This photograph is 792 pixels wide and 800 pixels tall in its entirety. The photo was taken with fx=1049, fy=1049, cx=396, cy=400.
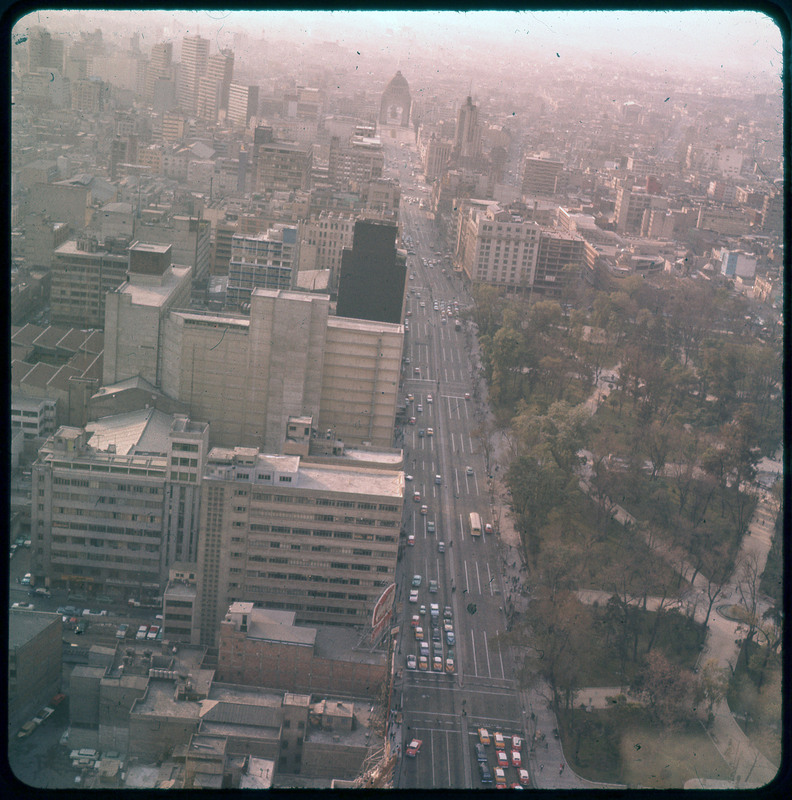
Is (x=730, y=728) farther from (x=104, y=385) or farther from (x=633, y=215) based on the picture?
(x=633, y=215)

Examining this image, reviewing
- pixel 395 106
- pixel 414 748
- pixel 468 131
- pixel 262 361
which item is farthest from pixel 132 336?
pixel 395 106

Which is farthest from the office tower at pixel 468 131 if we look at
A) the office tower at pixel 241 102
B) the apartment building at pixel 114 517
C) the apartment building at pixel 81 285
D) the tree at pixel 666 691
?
the tree at pixel 666 691

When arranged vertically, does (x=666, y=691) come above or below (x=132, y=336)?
below

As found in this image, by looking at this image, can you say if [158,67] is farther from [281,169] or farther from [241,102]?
[281,169]

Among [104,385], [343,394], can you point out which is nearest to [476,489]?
[343,394]

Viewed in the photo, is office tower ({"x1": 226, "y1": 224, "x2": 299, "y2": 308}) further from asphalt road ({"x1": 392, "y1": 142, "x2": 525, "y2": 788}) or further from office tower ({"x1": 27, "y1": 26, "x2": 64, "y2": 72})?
office tower ({"x1": 27, "y1": 26, "x2": 64, "y2": 72})

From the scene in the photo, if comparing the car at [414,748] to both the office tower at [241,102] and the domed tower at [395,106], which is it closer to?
the office tower at [241,102]
